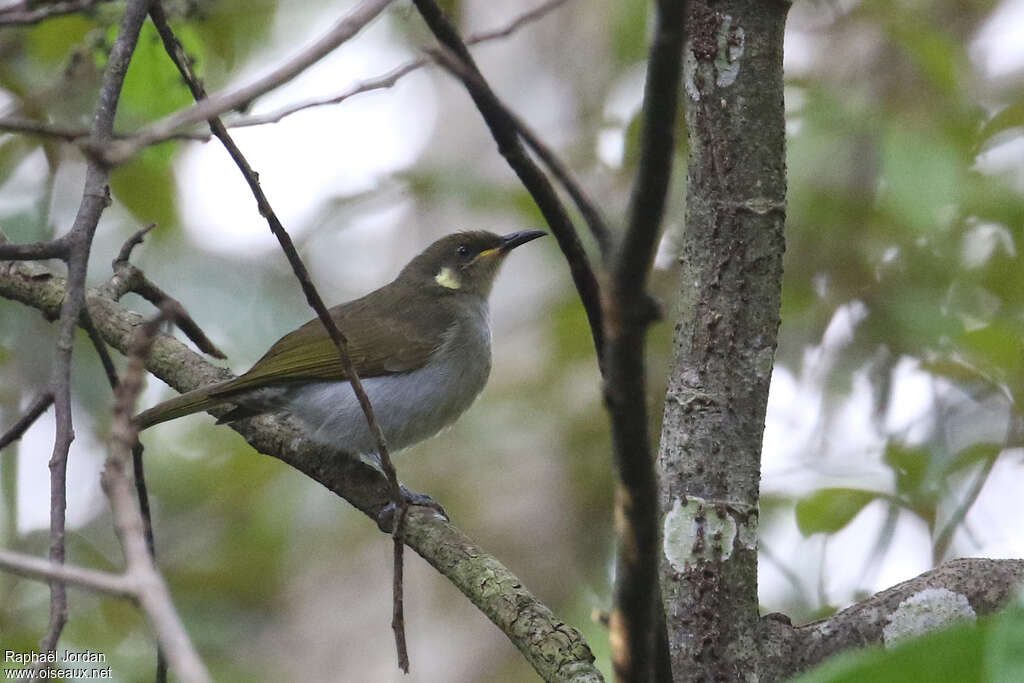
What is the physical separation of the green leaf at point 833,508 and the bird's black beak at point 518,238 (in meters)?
2.44

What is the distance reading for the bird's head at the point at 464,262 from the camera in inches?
240

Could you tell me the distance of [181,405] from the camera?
401 cm

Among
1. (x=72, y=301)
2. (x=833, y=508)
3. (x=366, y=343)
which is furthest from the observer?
(x=366, y=343)

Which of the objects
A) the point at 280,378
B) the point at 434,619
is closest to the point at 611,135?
the point at 280,378

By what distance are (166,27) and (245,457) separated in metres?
4.39

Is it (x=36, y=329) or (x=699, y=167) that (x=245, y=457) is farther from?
(x=699, y=167)

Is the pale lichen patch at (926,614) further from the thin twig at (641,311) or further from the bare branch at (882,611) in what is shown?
the thin twig at (641,311)

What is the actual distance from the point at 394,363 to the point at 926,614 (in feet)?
10.7

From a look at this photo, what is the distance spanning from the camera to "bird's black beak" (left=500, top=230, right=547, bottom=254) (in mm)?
5738

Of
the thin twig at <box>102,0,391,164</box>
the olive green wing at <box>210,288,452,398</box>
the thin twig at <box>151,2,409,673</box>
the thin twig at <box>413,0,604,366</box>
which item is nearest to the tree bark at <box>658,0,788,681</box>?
the thin twig at <box>413,0,604,366</box>

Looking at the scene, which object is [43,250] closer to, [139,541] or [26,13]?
[26,13]

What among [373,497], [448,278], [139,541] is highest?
[448,278]

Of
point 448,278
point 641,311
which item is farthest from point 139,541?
point 448,278

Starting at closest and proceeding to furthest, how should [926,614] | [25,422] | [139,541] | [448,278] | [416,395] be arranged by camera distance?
[139,541]
[926,614]
[25,422]
[416,395]
[448,278]
